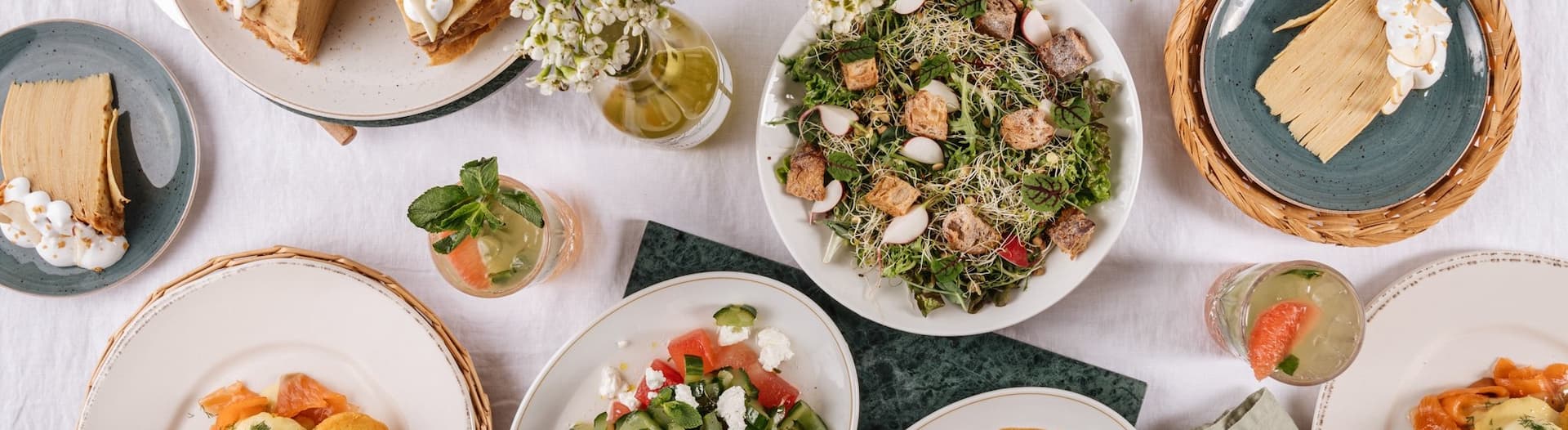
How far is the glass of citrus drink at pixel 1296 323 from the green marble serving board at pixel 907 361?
22 centimetres

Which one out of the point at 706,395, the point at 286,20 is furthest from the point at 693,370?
the point at 286,20

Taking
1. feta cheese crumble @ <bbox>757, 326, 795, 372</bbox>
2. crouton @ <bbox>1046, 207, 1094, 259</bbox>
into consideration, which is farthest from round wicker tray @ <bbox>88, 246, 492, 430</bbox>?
crouton @ <bbox>1046, 207, 1094, 259</bbox>

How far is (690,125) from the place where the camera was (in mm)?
1413

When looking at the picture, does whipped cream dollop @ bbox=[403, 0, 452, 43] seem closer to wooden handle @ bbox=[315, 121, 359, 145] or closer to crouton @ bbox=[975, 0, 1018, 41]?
wooden handle @ bbox=[315, 121, 359, 145]

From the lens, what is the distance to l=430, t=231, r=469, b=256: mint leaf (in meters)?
1.36

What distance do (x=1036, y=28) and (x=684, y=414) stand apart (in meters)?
0.91

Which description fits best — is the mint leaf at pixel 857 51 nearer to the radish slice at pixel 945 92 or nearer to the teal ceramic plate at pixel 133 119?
the radish slice at pixel 945 92

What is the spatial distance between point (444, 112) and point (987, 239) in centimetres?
97

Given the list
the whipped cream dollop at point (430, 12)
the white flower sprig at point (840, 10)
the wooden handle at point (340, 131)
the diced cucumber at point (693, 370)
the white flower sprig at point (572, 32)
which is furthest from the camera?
the wooden handle at point (340, 131)

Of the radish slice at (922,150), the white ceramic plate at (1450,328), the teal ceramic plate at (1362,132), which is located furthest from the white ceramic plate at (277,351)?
the white ceramic plate at (1450,328)

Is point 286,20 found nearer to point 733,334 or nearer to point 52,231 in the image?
point 52,231

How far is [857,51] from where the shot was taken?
4.56ft

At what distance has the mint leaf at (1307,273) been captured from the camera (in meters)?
1.44

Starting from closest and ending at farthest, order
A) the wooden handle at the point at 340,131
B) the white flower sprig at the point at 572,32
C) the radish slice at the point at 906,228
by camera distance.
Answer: the white flower sprig at the point at 572,32, the radish slice at the point at 906,228, the wooden handle at the point at 340,131
